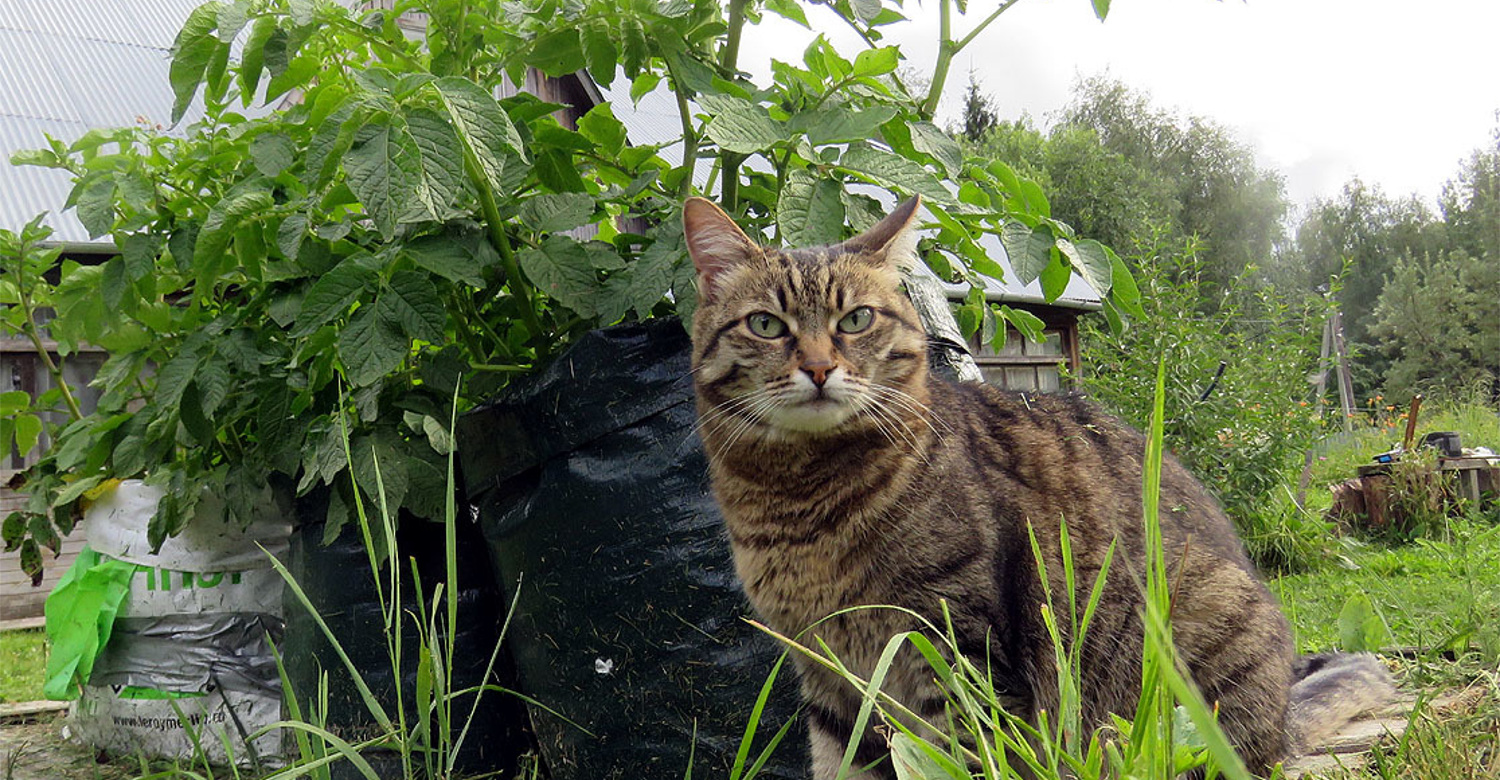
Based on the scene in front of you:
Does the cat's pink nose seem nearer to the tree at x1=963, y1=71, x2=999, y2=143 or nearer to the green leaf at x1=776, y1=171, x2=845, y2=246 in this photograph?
the green leaf at x1=776, y1=171, x2=845, y2=246

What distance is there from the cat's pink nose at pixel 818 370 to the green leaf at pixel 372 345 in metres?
0.75

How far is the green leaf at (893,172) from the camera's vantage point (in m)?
1.86

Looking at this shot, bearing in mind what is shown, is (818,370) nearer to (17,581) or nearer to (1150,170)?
(17,581)

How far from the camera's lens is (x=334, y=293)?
197 centimetres

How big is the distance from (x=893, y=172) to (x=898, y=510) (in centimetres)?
61

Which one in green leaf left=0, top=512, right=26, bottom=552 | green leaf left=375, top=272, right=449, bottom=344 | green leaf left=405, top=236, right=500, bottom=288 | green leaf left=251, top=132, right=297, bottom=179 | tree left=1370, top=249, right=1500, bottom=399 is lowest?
tree left=1370, top=249, right=1500, bottom=399

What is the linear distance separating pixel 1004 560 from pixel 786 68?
1101mm

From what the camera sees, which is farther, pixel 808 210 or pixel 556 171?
pixel 556 171

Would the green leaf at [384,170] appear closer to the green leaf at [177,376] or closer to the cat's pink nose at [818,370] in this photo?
the cat's pink nose at [818,370]

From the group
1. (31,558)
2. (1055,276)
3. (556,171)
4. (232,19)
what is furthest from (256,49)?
(31,558)

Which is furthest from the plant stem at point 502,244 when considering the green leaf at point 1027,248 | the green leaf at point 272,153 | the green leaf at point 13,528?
the green leaf at point 13,528

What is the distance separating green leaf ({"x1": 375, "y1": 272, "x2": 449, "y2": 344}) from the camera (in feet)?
6.36

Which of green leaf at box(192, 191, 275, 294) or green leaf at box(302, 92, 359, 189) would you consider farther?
green leaf at box(192, 191, 275, 294)

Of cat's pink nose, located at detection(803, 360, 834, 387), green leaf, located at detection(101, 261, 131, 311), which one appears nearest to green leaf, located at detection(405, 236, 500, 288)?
cat's pink nose, located at detection(803, 360, 834, 387)
